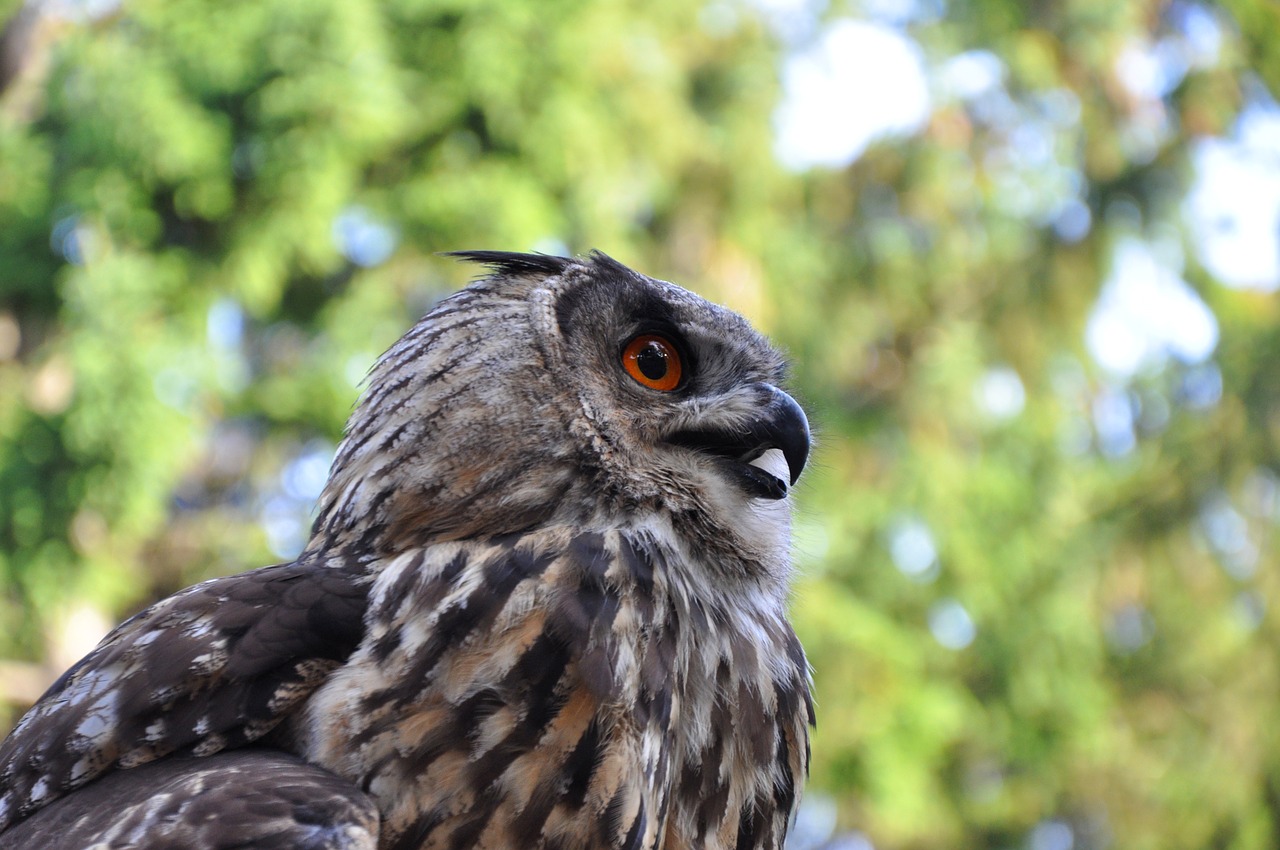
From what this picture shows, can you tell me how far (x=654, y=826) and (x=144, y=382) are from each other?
592 centimetres

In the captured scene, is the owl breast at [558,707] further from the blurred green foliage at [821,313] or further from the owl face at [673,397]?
the blurred green foliage at [821,313]

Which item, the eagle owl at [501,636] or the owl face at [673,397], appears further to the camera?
the owl face at [673,397]

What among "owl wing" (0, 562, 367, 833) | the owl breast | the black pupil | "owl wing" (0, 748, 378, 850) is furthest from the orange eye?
"owl wing" (0, 748, 378, 850)

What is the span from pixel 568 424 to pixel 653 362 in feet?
0.85

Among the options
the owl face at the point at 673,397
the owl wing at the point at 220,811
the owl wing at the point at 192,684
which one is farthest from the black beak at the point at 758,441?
the owl wing at the point at 220,811

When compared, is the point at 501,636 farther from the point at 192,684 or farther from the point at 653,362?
the point at 653,362

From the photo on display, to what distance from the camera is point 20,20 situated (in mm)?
9164

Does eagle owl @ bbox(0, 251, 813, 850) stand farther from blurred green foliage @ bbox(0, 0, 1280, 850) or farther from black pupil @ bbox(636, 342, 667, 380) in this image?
blurred green foliage @ bbox(0, 0, 1280, 850)

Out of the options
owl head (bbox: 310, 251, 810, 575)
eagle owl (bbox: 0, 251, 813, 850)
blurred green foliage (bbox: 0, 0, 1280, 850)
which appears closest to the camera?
eagle owl (bbox: 0, 251, 813, 850)

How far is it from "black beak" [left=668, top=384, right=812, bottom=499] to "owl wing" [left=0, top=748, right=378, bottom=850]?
35.5 inches

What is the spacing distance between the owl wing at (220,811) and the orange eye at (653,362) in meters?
0.93

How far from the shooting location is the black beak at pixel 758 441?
2.20 m

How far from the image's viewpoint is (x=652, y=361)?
2.26 m

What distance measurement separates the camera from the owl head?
204 centimetres
